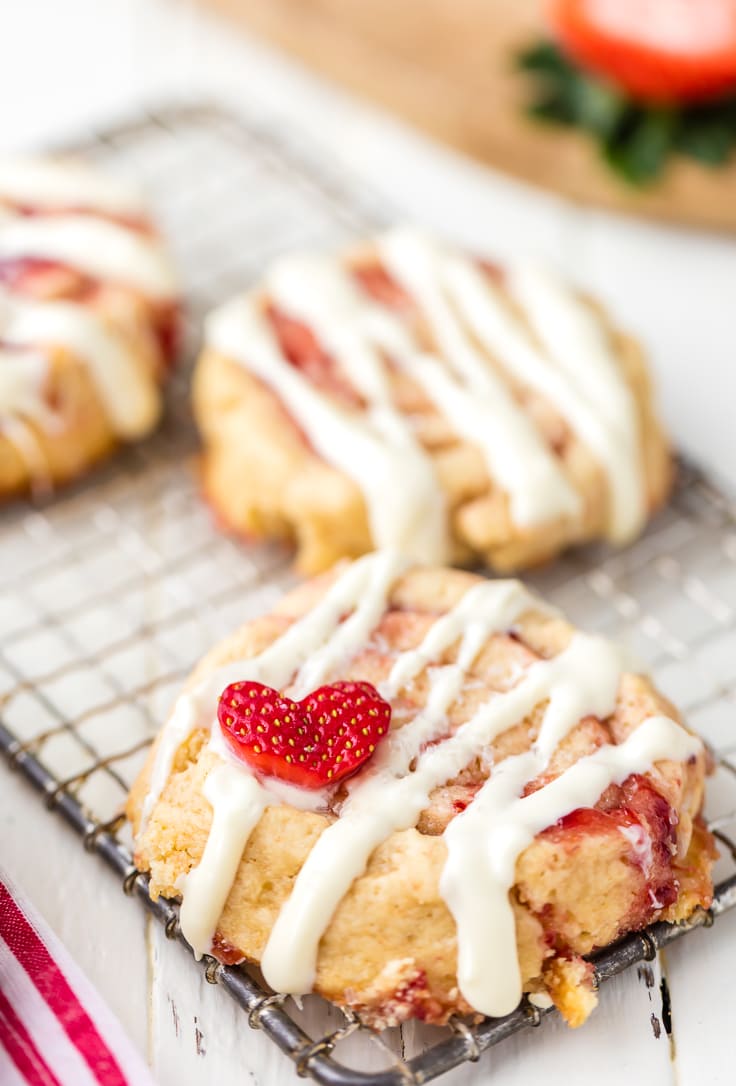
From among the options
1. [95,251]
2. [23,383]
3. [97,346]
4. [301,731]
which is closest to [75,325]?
[97,346]

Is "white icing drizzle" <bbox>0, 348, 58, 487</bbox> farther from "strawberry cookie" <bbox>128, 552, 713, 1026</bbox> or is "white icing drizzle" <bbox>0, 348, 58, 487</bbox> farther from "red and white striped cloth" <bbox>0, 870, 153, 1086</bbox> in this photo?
"red and white striped cloth" <bbox>0, 870, 153, 1086</bbox>

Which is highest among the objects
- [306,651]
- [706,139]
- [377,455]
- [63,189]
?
[63,189]

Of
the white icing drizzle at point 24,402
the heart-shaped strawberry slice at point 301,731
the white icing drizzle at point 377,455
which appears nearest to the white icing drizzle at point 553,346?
the white icing drizzle at point 377,455

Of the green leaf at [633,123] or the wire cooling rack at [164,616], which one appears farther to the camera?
the green leaf at [633,123]

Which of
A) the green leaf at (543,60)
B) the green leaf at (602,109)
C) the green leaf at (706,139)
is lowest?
the green leaf at (706,139)

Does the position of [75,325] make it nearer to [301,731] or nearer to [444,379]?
[444,379]

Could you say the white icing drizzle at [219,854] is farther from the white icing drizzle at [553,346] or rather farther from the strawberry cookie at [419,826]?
the white icing drizzle at [553,346]

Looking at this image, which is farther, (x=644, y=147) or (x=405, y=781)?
(x=644, y=147)
